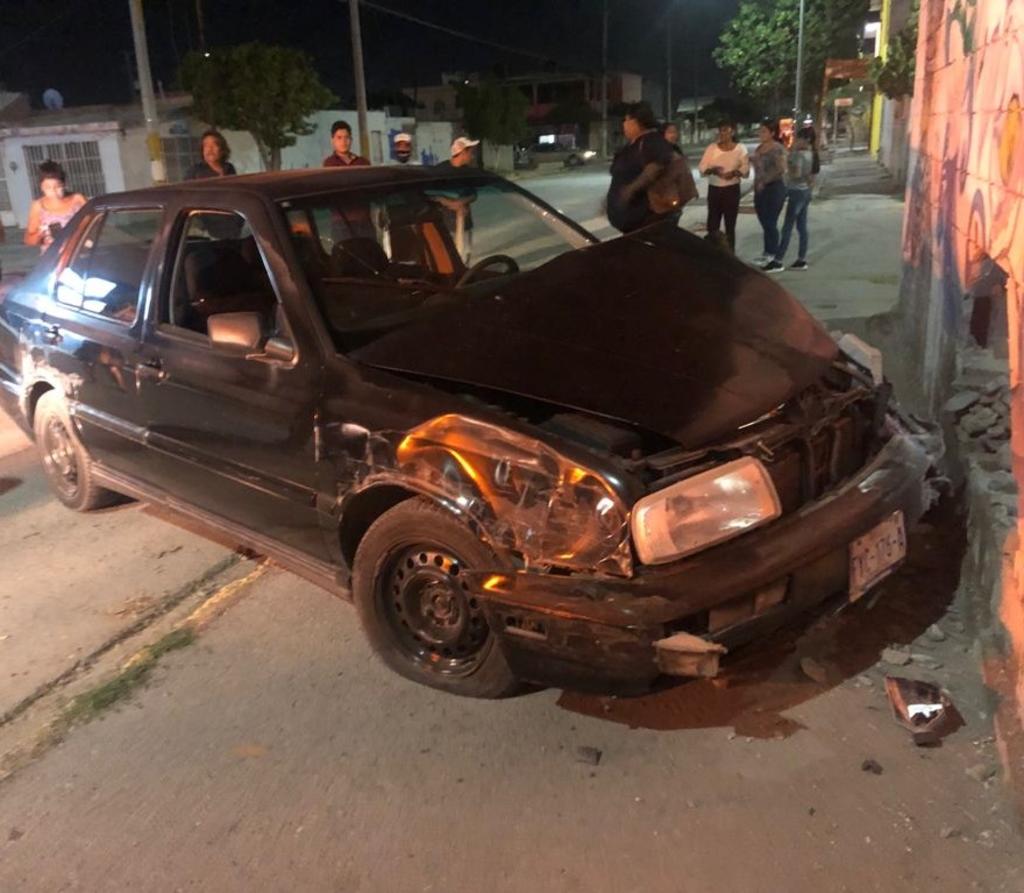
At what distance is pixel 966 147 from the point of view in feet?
15.9

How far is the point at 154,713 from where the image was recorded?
10.8ft

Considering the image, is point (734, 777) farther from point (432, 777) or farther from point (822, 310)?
point (822, 310)

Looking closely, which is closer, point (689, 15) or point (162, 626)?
point (162, 626)

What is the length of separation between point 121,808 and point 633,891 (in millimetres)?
1525

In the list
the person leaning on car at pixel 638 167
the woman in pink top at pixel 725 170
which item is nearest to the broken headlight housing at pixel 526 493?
the person leaning on car at pixel 638 167

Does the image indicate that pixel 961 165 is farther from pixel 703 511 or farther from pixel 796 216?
pixel 796 216

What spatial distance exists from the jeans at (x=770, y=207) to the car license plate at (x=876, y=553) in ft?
25.1

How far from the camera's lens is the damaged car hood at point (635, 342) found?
2.85m

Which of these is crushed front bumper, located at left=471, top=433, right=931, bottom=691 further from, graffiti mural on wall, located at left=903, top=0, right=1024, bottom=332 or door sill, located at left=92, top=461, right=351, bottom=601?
graffiti mural on wall, located at left=903, top=0, right=1024, bottom=332

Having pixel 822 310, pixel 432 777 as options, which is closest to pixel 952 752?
pixel 432 777

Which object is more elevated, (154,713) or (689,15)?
(689,15)

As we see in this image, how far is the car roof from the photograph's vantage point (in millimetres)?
3686

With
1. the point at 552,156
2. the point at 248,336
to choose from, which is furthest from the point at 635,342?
the point at 552,156

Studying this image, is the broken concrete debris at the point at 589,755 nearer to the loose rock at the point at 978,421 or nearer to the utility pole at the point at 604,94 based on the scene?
the loose rock at the point at 978,421
